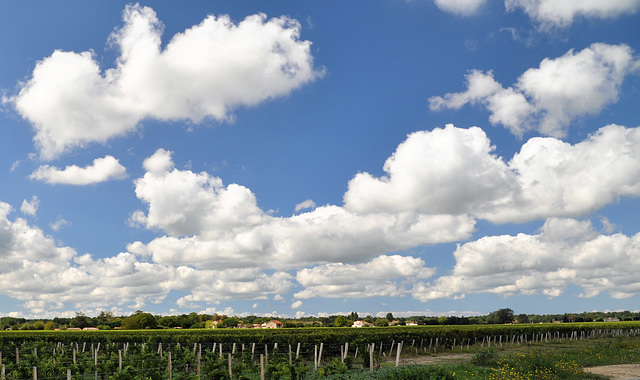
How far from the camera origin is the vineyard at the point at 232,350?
2572 cm

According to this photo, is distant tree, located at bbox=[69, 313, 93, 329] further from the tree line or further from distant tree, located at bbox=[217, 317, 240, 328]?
distant tree, located at bbox=[217, 317, 240, 328]

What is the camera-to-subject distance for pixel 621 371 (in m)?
24.7

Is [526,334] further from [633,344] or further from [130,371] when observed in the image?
[130,371]

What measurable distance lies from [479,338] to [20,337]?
47.9 meters

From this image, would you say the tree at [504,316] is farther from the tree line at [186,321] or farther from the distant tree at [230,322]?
the distant tree at [230,322]

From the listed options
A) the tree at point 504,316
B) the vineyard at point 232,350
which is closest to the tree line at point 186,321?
the tree at point 504,316

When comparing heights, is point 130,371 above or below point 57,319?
above

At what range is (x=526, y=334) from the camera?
62.1 m

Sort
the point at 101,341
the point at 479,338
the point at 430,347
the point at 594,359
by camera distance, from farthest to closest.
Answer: the point at 479,338 < the point at 101,341 < the point at 430,347 < the point at 594,359

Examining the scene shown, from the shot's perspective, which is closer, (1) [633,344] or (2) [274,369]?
(2) [274,369]

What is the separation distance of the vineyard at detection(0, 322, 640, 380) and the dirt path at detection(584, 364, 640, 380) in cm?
930

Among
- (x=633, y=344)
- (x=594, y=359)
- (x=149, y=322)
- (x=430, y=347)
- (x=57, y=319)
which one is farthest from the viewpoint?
(x=57, y=319)

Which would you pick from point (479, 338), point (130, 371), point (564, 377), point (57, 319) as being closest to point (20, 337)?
point (130, 371)

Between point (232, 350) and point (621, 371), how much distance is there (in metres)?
25.4
